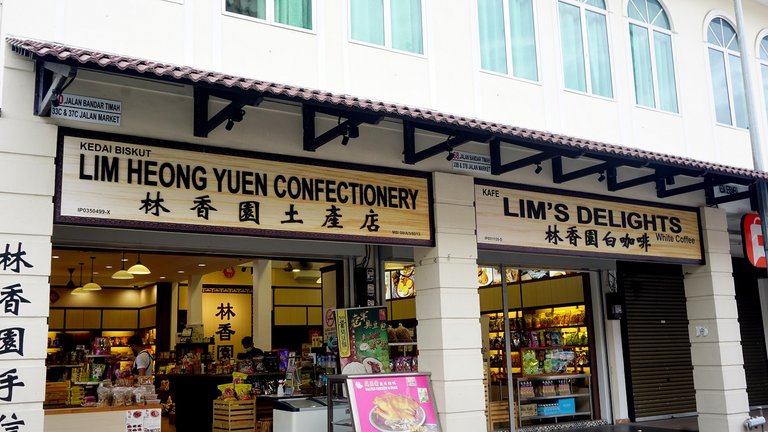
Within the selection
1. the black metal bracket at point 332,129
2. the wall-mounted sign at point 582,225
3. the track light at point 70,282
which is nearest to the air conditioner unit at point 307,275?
the track light at point 70,282

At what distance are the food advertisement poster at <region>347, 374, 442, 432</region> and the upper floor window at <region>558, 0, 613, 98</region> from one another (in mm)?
5636

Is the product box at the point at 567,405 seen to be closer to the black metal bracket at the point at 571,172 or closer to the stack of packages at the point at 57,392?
the black metal bracket at the point at 571,172

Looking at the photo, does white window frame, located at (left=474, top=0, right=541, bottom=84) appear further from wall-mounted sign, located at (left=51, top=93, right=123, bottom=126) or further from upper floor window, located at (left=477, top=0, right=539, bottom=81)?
wall-mounted sign, located at (left=51, top=93, right=123, bottom=126)

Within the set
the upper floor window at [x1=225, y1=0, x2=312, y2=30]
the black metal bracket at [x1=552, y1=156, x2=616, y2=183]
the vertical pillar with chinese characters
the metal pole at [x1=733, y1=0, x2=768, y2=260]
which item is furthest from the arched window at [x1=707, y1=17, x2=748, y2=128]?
the vertical pillar with chinese characters

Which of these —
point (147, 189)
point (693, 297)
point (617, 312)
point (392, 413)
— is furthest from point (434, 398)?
point (617, 312)

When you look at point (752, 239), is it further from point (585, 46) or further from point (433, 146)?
point (433, 146)

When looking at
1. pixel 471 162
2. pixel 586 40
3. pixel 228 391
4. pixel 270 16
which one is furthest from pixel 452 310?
pixel 586 40

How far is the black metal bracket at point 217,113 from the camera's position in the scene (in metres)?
7.23

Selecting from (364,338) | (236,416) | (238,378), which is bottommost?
(236,416)

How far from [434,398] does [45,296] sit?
14.9 ft

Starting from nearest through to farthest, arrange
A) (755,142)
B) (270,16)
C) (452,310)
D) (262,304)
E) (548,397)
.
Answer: (270,16) → (452,310) → (755,142) → (548,397) → (262,304)

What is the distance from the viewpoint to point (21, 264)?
21.8 ft

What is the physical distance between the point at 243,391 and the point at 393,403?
14.1ft

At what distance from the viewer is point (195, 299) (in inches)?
704
